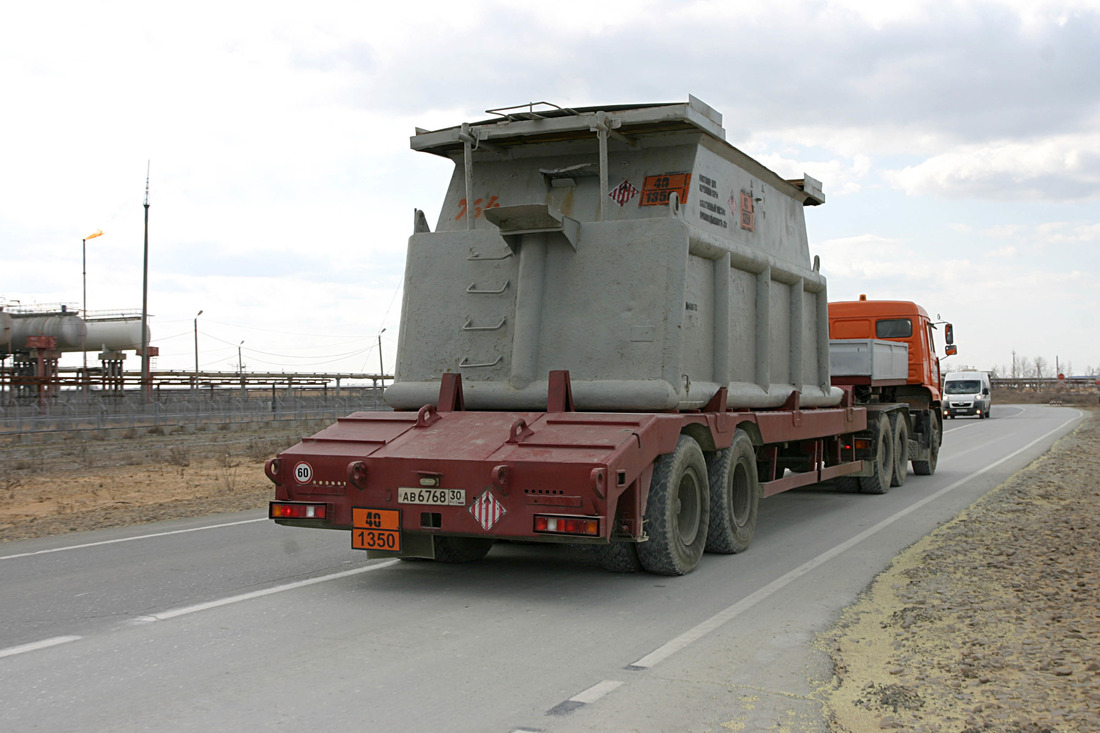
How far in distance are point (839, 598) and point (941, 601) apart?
702 millimetres

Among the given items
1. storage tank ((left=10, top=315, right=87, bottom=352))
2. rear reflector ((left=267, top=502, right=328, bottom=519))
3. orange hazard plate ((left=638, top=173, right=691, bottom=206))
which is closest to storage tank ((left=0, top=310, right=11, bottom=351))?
storage tank ((left=10, top=315, right=87, bottom=352))

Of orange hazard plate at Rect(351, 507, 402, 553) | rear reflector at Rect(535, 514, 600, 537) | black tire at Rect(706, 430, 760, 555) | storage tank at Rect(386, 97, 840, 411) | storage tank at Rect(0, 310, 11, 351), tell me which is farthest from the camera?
storage tank at Rect(0, 310, 11, 351)

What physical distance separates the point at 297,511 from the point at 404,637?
6.50 feet

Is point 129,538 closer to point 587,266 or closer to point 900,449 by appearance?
point 587,266

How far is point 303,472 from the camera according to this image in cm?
773

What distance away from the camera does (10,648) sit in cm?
587

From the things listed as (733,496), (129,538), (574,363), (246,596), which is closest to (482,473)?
(574,363)

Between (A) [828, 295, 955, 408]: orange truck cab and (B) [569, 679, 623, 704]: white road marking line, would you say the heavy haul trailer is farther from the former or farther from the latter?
(A) [828, 295, 955, 408]: orange truck cab

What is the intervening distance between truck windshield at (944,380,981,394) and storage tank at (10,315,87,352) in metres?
47.2

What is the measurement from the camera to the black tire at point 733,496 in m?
8.85

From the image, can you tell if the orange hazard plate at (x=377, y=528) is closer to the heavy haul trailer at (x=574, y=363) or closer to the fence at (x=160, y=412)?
the heavy haul trailer at (x=574, y=363)

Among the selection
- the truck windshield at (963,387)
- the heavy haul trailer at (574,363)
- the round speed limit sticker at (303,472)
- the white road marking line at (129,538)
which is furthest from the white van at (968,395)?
the round speed limit sticker at (303,472)

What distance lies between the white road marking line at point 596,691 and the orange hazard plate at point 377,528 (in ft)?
8.75

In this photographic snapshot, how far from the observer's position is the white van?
49.1 m
